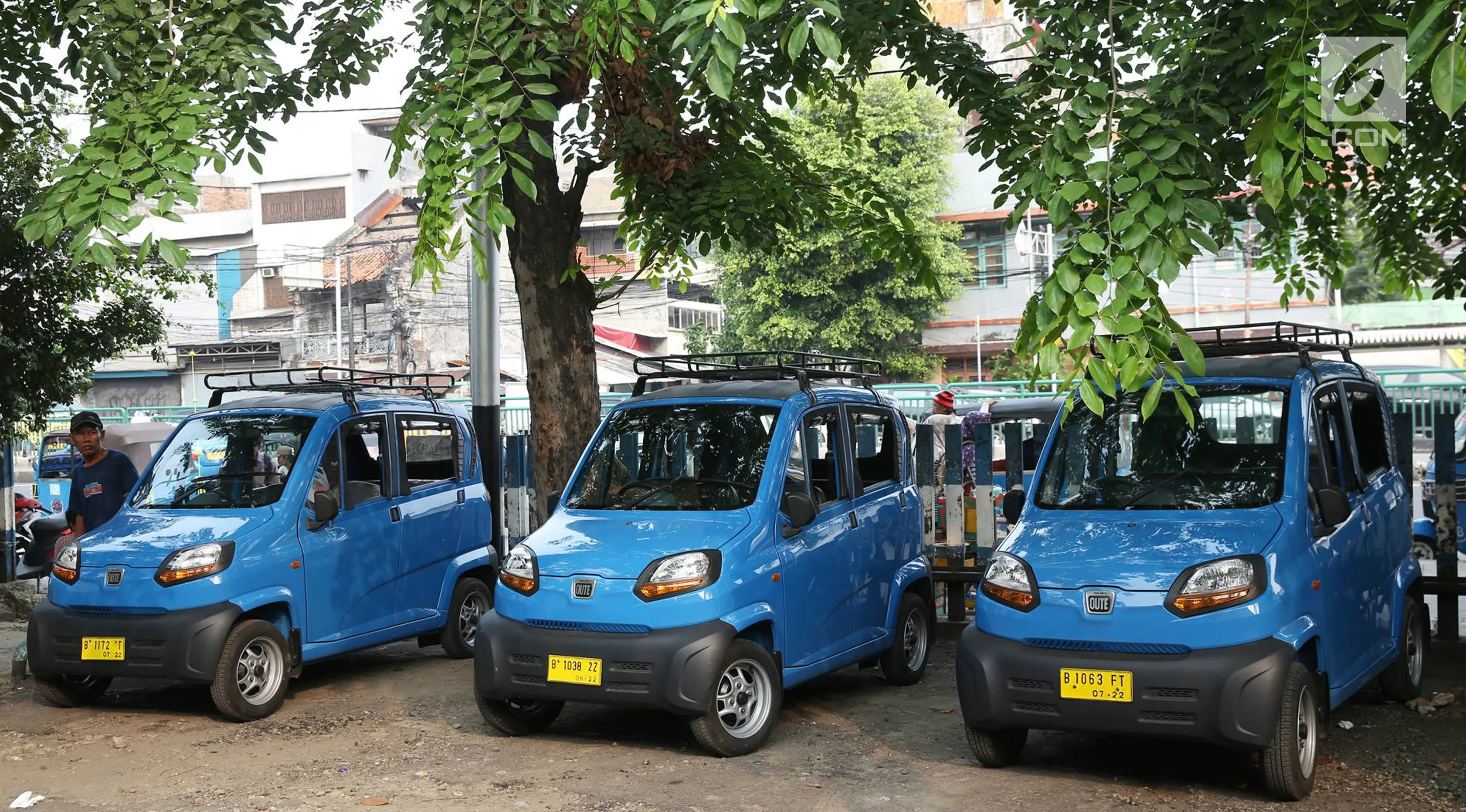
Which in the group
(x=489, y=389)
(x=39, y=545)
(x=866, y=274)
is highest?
(x=866, y=274)

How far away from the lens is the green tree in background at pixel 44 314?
1216 cm

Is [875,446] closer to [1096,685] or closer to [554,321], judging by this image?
[554,321]

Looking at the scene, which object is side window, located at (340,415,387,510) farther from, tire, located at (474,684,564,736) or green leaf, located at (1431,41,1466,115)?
green leaf, located at (1431,41,1466,115)

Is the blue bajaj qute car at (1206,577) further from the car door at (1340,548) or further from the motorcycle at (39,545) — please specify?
the motorcycle at (39,545)

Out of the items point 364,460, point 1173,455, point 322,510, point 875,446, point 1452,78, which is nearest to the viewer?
point 1452,78

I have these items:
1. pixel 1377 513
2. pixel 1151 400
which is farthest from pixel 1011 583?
pixel 1377 513

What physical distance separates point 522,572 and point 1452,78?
5057mm

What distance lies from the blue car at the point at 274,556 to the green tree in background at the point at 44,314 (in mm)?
3344

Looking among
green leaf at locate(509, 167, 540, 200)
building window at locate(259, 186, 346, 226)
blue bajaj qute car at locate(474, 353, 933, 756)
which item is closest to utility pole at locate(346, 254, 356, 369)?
building window at locate(259, 186, 346, 226)

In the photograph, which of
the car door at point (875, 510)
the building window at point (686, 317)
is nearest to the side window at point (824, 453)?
the car door at point (875, 510)

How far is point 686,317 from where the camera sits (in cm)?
5659

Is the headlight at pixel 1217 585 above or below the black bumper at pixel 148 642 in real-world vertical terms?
above

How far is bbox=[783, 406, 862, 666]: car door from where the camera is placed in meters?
7.79

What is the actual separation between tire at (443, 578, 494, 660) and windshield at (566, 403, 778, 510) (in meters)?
2.44
